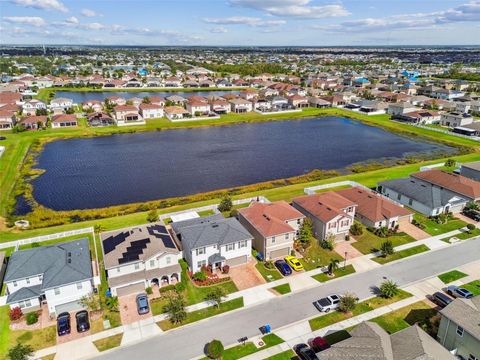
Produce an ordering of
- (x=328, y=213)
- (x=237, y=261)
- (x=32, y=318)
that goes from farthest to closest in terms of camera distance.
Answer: (x=328, y=213) → (x=237, y=261) → (x=32, y=318)

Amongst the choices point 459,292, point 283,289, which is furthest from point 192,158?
point 459,292

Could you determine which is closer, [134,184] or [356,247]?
[356,247]

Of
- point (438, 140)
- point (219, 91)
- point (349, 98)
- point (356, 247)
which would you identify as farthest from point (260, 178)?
point (219, 91)

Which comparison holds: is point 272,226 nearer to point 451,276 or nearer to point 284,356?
point 284,356

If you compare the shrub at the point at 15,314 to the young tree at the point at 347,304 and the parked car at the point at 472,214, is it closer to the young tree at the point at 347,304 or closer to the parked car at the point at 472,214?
the young tree at the point at 347,304

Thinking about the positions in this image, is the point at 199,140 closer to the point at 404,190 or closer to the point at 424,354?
the point at 404,190

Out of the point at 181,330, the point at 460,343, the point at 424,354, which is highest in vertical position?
the point at 424,354
